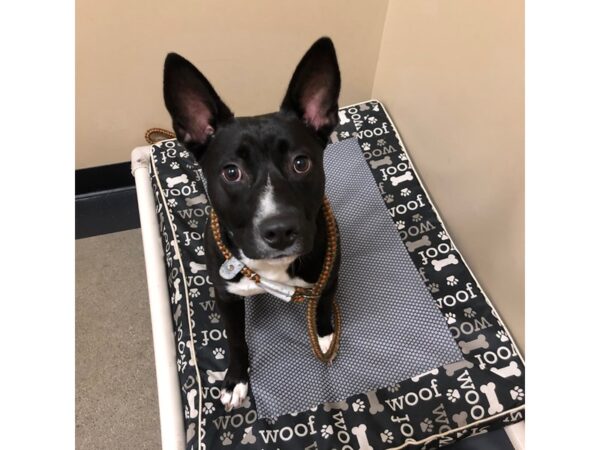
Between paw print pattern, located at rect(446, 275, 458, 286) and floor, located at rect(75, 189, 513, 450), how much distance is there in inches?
23.8

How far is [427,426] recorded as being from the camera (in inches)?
67.2

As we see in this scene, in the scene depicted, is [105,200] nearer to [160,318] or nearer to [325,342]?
[160,318]

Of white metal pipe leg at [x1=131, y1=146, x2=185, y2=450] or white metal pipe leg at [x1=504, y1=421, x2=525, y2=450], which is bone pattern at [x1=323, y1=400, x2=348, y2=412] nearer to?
white metal pipe leg at [x1=131, y1=146, x2=185, y2=450]

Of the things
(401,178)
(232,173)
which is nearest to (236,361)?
(232,173)

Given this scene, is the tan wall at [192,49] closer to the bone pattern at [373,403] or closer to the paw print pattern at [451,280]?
the paw print pattern at [451,280]

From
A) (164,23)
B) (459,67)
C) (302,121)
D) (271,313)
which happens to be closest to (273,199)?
(302,121)

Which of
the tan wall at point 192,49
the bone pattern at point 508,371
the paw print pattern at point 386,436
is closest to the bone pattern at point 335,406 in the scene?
the paw print pattern at point 386,436

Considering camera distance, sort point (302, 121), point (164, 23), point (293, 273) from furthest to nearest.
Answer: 1. point (164, 23)
2. point (293, 273)
3. point (302, 121)

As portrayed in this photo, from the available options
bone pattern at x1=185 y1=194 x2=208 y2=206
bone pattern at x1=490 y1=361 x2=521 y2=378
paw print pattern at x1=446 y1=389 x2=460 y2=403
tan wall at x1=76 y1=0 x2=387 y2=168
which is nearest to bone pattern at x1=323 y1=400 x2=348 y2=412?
paw print pattern at x1=446 y1=389 x2=460 y2=403

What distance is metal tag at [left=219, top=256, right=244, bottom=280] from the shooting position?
1.48 m
